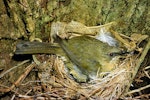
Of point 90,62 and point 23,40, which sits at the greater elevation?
point 23,40

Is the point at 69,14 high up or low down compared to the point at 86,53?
up

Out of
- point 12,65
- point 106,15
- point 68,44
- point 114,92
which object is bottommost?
point 114,92

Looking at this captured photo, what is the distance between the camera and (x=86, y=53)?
227 centimetres

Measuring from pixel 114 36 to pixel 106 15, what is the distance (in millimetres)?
170

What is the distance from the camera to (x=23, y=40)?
2.11 metres

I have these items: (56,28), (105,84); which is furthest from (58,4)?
(105,84)

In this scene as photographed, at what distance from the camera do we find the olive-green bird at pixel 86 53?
220cm

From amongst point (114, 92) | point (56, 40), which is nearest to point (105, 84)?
point (114, 92)

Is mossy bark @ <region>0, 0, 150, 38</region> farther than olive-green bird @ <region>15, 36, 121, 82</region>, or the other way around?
olive-green bird @ <region>15, 36, 121, 82</region>

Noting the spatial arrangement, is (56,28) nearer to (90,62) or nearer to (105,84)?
(90,62)

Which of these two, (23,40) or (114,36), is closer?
(23,40)

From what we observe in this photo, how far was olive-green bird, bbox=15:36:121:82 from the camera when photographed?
2197mm

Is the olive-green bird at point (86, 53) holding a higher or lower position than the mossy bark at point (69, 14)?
lower

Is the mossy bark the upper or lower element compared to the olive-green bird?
upper
